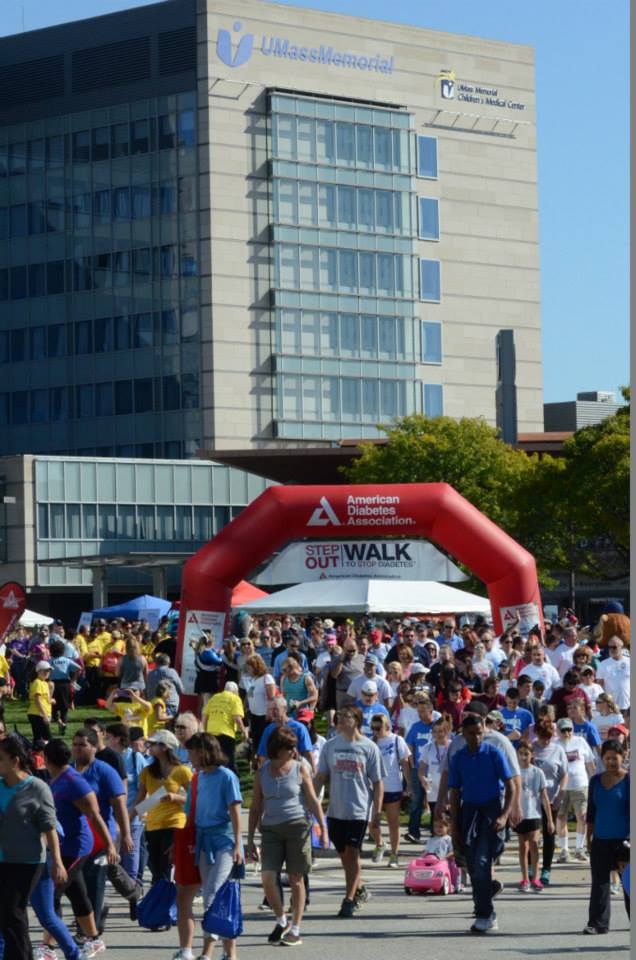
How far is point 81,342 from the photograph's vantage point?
92.3 meters

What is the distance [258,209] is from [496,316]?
1574cm

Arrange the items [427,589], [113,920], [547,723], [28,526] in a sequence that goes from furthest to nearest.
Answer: [28,526] → [427,589] → [547,723] → [113,920]

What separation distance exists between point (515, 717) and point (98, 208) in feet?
241

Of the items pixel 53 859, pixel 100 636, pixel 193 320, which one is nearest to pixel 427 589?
pixel 100 636

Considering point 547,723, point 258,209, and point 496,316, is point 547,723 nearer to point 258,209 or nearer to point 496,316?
point 258,209

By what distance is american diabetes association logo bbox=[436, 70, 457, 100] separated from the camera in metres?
96.2

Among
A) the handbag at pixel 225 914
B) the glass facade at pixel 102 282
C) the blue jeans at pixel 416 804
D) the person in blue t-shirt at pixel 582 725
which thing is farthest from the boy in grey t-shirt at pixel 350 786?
the glass facade at pixel 102 282

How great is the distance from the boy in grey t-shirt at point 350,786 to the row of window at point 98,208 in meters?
74.3

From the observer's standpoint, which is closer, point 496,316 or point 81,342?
point 81,342

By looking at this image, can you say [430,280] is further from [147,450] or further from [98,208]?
[98,208]

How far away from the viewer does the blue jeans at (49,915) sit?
12.4 metres

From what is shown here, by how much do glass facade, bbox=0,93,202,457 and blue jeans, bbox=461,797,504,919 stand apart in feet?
245

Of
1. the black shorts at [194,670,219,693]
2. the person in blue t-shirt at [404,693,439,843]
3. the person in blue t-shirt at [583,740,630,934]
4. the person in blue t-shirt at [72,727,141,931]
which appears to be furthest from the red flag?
the person in blue t-shirt at [583,740,630,934]

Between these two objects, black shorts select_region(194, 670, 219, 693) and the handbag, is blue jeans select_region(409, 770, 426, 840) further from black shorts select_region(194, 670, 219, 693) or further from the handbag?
the handbag
